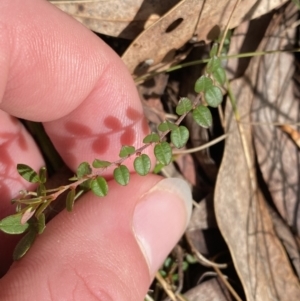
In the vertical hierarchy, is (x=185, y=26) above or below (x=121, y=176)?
above

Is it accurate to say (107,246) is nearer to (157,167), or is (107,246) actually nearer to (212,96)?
(157,167)

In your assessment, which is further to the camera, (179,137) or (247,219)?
(247,219)

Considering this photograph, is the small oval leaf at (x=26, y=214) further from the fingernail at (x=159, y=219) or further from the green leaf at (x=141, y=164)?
the fingernail at (x=159, y=219)

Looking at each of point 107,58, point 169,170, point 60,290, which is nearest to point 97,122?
point 107,58

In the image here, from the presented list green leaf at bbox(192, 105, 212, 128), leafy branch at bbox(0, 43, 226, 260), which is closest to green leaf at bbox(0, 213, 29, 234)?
leafy branch at bbox(0, 43, 226, 260)

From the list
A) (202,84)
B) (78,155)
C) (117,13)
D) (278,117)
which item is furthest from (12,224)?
(278,117)

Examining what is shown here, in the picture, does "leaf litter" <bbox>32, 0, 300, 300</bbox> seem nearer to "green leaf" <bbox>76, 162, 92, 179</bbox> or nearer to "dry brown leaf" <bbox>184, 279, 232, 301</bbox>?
"dry brown leaf" <bbox>184, 279, 232, 301</bbox>
